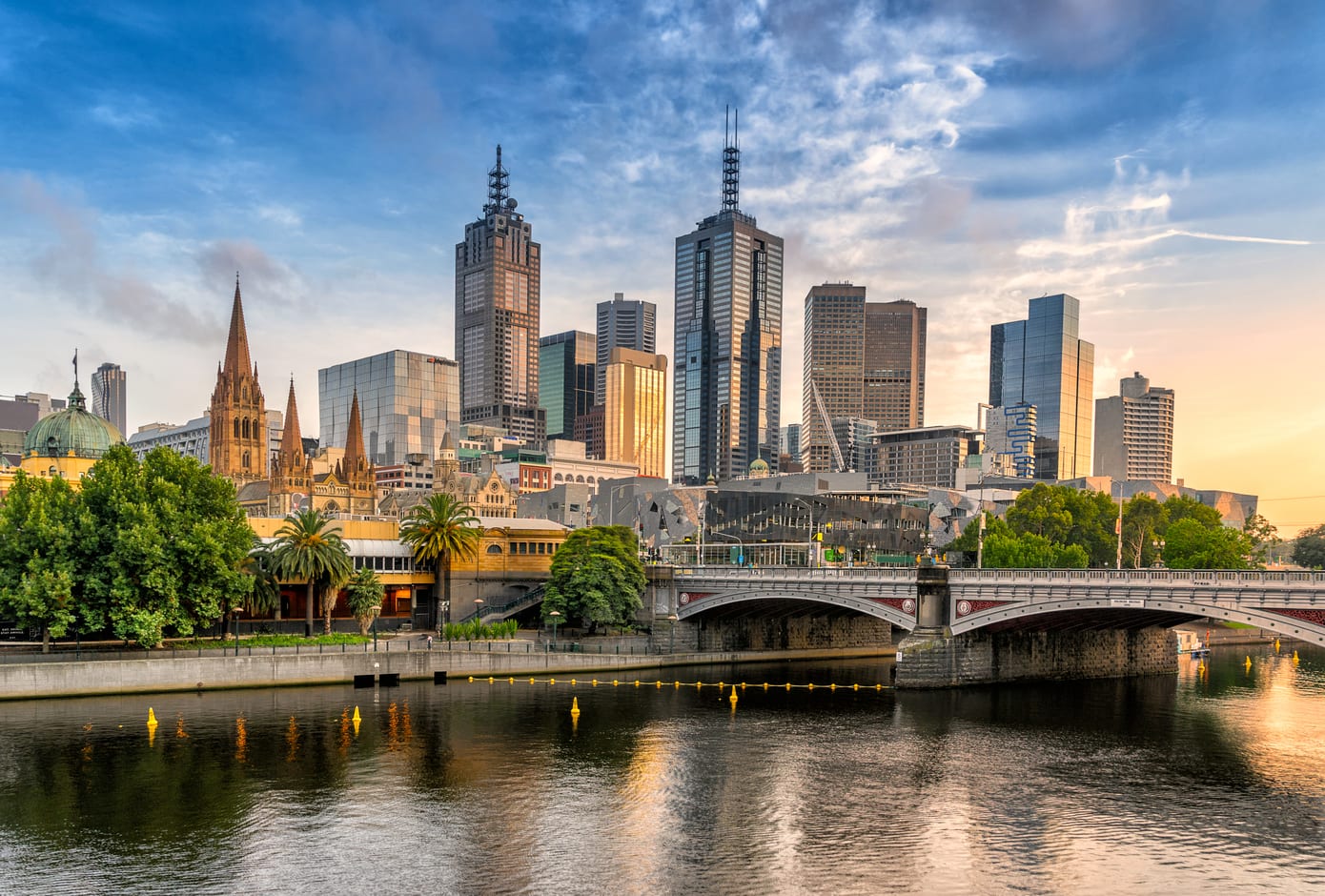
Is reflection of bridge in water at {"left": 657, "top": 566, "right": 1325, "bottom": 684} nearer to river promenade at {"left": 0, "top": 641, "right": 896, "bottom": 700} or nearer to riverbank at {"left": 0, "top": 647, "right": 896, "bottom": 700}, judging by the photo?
river promenade at {"left": 0, "top": 641, "right": 896, "bottom": 700}

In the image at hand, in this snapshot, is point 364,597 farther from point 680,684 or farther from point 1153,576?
point 1153,576

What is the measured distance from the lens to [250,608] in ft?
327

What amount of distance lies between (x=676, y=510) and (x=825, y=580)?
9665 cm

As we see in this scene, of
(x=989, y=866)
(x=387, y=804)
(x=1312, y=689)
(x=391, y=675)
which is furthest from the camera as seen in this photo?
(x=1312, y=689)

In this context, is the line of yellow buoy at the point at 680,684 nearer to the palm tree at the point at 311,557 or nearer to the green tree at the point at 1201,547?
the palm tree at the point at 311,557

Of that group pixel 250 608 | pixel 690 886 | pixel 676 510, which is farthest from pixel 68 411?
pixel 690 886

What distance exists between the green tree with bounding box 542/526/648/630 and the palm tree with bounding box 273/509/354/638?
19169 mm

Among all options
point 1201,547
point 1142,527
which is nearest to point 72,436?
point 1201,547

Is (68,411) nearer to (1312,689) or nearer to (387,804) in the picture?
(387,804)

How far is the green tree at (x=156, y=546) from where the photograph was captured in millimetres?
82500

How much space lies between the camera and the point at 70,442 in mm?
135500

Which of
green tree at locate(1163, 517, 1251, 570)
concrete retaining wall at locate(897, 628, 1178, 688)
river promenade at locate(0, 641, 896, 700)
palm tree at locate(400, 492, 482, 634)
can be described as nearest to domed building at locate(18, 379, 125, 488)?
palm tree at locate(400, 492, 482, 634)

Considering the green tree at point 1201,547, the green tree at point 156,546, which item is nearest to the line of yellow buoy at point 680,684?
the green tree at point 156,546

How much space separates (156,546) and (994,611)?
207 ft
